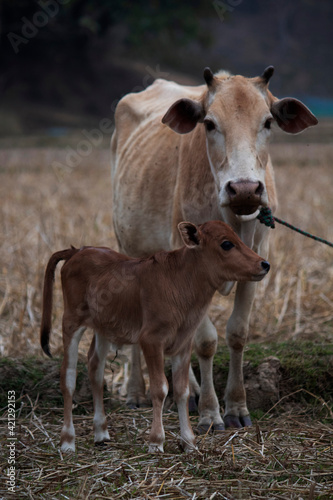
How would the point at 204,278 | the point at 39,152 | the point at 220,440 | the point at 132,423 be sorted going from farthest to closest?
the point at 39,152 < the point at 132,423 < the point at 220,440 < the point at 204,278

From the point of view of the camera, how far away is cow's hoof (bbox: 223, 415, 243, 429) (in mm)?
4185

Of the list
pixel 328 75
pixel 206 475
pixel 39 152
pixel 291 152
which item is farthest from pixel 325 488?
pixel 328 75

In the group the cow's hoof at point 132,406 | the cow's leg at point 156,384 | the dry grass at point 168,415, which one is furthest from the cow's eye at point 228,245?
the cow's hoof at point 132,406

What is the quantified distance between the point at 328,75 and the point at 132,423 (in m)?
35.0

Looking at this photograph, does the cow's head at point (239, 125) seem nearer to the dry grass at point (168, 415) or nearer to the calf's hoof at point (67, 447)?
the dry grass at point (168, 415)

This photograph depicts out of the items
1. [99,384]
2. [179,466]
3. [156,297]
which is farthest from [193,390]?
[156,297]

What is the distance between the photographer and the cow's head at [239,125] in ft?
11.3

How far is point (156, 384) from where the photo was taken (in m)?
3.25

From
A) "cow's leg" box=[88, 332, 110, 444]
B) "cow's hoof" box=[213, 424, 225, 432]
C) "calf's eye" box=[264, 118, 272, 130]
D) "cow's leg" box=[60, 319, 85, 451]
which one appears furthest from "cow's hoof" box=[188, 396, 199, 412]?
"calf's eye" box=[264, 118, 272, 130]

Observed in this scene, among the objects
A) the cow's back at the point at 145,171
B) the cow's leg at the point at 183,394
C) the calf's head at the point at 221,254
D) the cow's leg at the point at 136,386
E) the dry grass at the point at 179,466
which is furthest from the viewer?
the cow's back at the point at 145,171

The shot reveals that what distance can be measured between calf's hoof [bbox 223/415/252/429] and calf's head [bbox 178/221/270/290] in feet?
3.95

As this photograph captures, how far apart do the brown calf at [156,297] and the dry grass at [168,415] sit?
181mm

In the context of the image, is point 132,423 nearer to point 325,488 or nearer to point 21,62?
point 325,488

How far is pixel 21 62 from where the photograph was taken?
3809 cm
